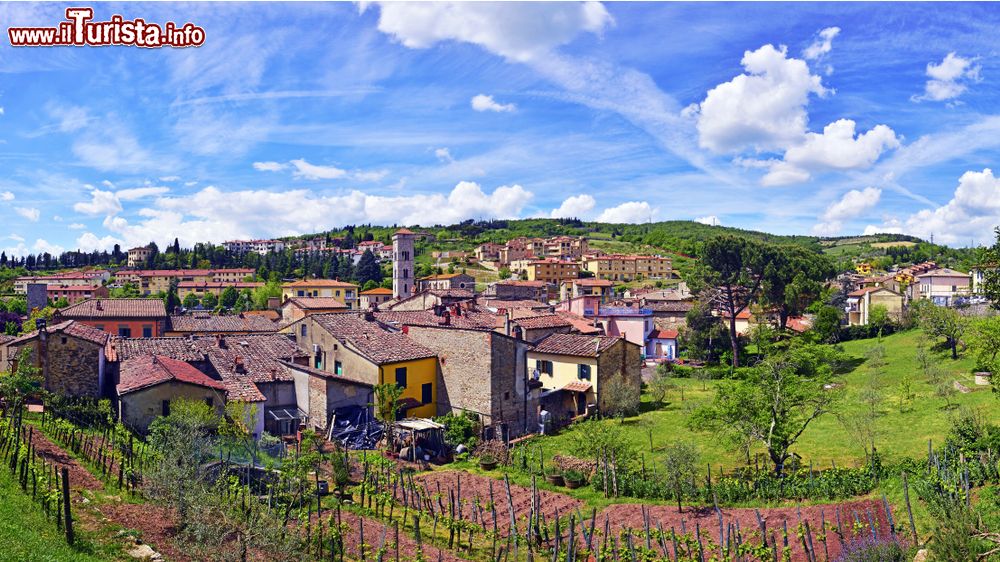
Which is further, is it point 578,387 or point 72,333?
point 578,387

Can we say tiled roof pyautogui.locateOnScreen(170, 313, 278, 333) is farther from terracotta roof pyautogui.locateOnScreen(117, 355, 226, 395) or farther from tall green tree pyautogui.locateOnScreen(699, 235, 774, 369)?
tall green tree pyautogui.locateOnScreen(699, 235, 774, 369)

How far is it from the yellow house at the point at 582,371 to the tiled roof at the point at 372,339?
7958mm

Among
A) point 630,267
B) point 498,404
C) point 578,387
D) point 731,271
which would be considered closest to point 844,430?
point 578,387

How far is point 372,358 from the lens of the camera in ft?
98.9

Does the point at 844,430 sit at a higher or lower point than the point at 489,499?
higher

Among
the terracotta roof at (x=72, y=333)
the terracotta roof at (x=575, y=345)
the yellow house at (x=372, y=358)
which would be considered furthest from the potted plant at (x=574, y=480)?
the terracotta roof at (x=72, y=333)

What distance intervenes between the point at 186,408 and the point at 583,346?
71.6ft

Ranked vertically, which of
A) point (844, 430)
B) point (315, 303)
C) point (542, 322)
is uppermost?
point (315, 303)

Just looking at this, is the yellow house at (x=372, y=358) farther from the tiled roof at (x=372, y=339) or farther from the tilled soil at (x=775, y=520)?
the tilled soil at (x=775, y=520)

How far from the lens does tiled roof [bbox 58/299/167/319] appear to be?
56.1 m

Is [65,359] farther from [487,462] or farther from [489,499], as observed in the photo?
[489,499]

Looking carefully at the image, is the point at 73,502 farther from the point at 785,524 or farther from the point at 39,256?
the point at 39,256

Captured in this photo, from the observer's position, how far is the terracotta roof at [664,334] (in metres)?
63.8

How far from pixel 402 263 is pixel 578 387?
2165 inches
